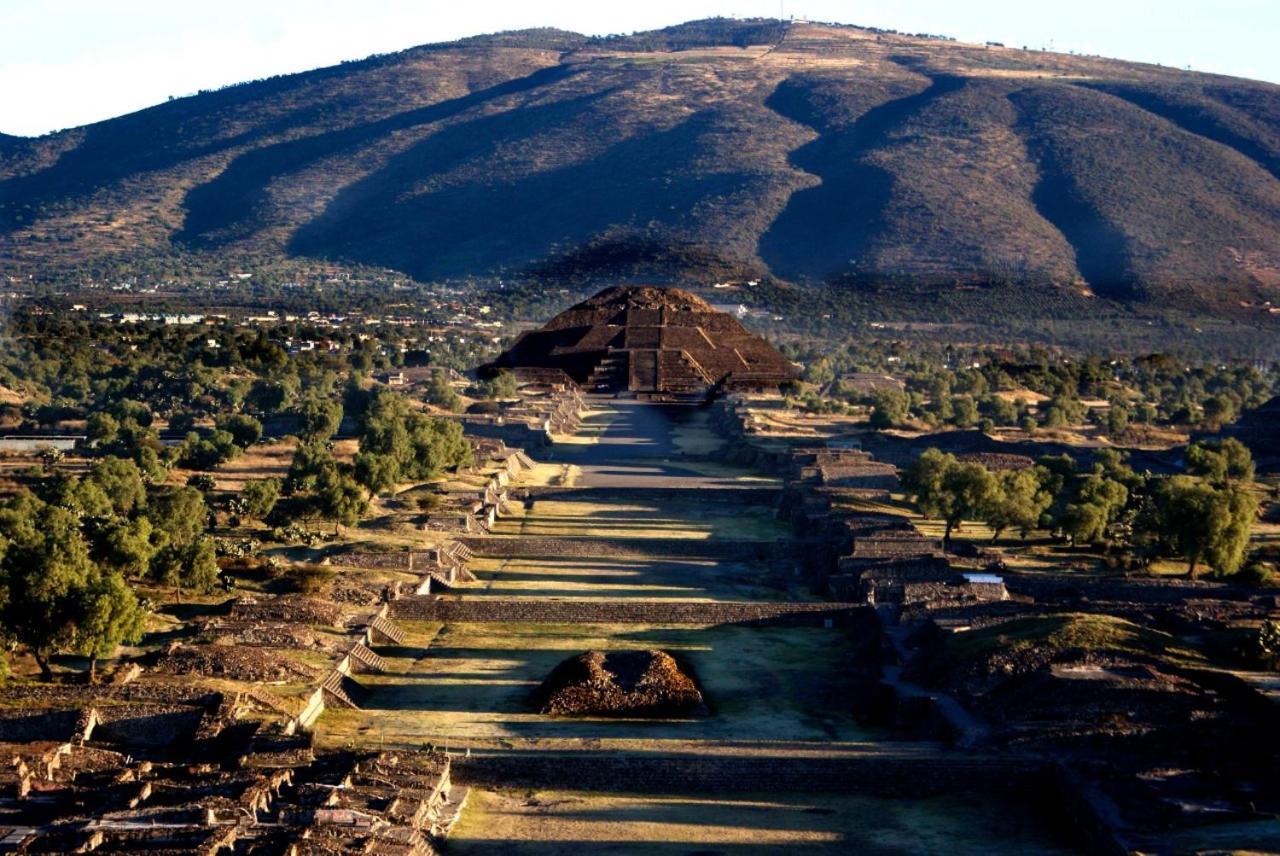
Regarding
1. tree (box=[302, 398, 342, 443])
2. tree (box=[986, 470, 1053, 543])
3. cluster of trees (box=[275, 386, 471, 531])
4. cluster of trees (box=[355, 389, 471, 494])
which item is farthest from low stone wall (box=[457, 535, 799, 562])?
tree (box=[302, 398, 342, 443])

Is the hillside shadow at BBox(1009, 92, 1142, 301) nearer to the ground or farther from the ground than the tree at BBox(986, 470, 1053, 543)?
nearer to the ground

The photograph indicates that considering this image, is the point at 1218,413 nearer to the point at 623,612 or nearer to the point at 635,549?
the point at 635,549

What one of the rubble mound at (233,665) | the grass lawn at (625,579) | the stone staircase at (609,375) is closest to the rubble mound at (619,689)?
the rubble mound at (233,665)

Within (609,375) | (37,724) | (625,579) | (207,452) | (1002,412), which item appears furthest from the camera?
(609,375)

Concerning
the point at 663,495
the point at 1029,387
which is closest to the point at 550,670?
the point at 663,495

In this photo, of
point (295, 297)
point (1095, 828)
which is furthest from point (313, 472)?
point (295, 297)

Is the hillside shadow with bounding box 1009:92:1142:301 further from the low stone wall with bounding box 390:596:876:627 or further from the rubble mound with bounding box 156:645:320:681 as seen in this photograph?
the rubble mound with bounding box 156:645:320:681
